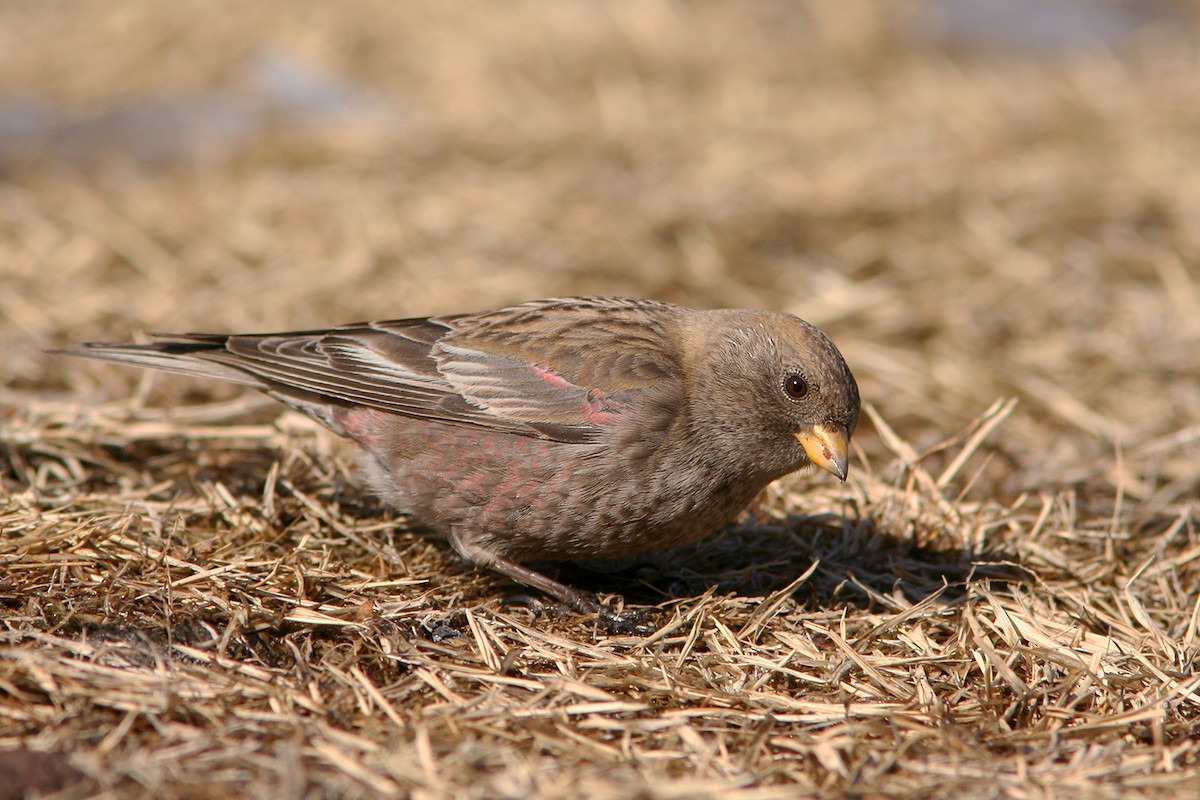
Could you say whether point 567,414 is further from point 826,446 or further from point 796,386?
point 826,446

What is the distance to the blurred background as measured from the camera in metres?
6.16

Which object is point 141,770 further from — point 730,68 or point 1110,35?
point 1110,35

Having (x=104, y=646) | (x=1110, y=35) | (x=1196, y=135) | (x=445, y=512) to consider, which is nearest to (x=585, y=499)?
(x=445, y=512)

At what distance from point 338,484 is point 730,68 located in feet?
22.8

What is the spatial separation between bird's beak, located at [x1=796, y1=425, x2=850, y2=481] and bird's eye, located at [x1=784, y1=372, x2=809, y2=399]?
0.42 feet

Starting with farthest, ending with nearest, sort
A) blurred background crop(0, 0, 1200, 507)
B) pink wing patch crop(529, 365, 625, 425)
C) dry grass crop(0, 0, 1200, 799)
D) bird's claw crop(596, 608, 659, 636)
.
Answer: blurred background crop(0, 0, 1200, 507)
pink wing patch crop(529, 365, 625, 425)
bird's claw crop(596, 608, 659, 636)
dry grass crop(0, 0, 1200, 799)

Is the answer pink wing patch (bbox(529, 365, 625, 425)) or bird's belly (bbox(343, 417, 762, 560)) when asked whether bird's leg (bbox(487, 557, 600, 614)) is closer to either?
bird's belly (bbox(343, 417, 762, 560))

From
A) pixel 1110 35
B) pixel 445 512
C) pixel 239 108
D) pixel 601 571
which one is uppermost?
pixel 1110 35

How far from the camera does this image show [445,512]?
4223 mm

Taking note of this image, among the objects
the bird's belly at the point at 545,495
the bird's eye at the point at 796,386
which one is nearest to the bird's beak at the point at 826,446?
the bird's eye at the point at 796,386

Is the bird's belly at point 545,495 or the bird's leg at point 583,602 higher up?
the bird's belly at point 545,495

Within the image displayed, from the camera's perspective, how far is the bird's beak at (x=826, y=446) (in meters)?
4.14

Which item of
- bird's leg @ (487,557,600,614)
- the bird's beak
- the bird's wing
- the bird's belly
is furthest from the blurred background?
bird's leg @ (487,557,600,614)

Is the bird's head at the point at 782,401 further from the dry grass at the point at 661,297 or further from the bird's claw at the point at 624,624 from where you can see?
the bird's claw at the point at 624,624
